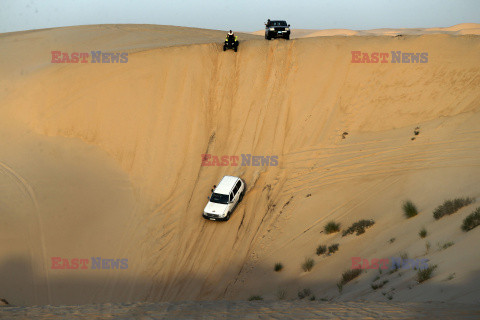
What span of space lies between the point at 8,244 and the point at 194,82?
12475 millimetres

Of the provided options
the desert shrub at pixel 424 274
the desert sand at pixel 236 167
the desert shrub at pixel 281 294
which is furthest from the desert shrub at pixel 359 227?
the desert shrub at pixel 424 274

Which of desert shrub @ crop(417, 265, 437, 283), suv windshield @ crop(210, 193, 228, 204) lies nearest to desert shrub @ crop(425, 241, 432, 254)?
desert shrub @ crop(417, 265, 437, 283)

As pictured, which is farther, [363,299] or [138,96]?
[138,96]

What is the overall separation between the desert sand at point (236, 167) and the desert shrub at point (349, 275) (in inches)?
7.7

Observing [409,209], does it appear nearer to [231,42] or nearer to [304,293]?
[304,293]

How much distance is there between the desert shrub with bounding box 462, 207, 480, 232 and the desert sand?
424mm

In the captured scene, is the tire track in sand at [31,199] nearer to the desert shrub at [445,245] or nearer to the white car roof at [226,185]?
the white car roof at [226,185]

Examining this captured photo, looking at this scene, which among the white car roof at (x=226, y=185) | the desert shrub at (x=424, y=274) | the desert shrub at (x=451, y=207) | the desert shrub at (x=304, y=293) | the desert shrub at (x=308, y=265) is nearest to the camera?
the desert shrub at (x=424, y=274)

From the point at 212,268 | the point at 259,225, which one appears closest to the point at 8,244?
the point at 212,268

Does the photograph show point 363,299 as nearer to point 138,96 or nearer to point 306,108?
point 306,108

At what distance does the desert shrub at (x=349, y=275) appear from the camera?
37.9 feet

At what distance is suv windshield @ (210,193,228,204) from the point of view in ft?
56.9

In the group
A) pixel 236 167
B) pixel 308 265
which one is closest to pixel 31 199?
pixel 236 167

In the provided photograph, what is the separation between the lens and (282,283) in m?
13.1
